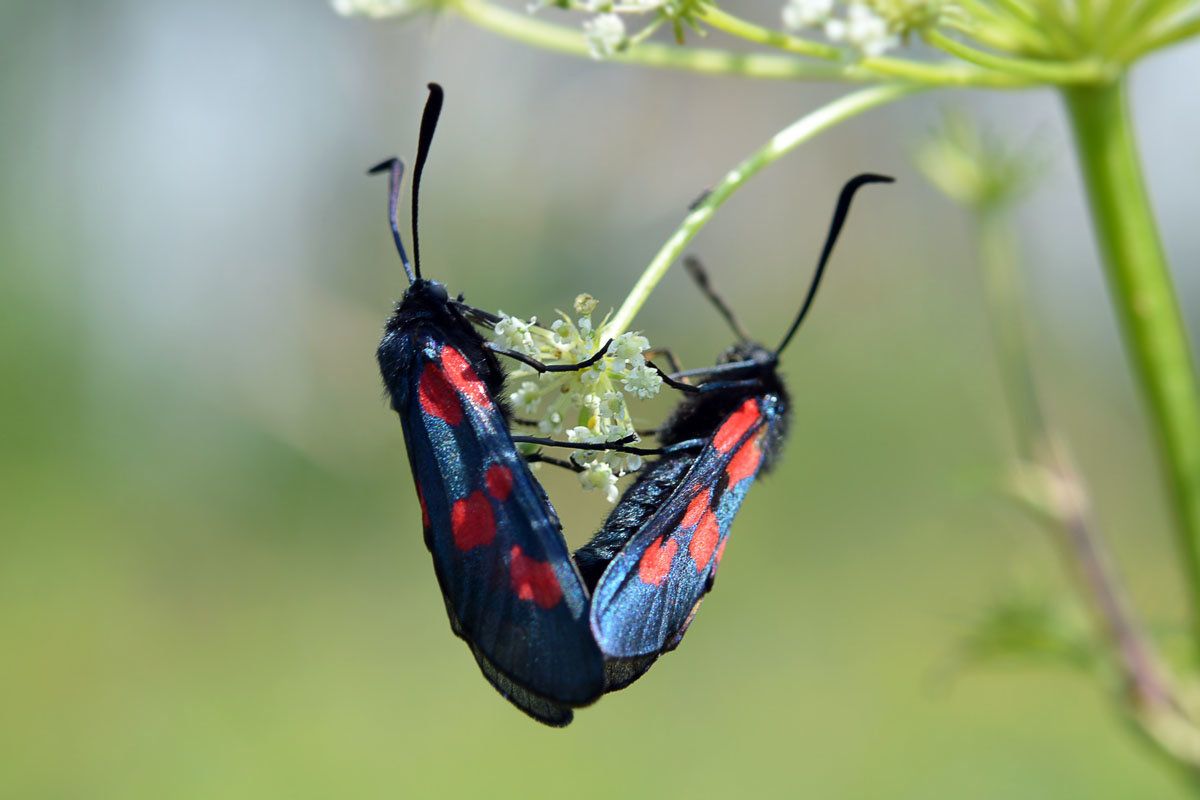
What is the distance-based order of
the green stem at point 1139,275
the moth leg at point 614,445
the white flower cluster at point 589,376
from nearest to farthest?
1. the white flower cluster at point 589,376
2. the moth leg at point 614,445
3. the green stem at point 1139,275

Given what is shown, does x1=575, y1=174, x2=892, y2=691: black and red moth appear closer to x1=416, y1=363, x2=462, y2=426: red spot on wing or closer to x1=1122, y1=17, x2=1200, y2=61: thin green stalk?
x1=416, y1=363, x2=462, y2=426: red spot on wing

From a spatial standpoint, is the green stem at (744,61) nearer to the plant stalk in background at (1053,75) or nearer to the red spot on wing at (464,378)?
the plant stalk in background at (1053,75)

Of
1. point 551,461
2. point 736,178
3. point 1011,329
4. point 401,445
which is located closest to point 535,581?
point 551,461

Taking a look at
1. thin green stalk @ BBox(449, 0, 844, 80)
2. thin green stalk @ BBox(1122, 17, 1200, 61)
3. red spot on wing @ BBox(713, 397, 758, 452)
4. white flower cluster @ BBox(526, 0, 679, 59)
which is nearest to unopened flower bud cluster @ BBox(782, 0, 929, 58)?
thin green stalk @ BBox(449, 0, 844, 80)

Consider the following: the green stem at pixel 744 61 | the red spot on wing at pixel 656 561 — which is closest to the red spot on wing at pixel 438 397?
the red spot on wing at pixel 656 561

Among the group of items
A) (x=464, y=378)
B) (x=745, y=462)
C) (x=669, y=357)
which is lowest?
(x=745, y=462)

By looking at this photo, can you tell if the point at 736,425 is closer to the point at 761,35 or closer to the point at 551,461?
the point at 551,461

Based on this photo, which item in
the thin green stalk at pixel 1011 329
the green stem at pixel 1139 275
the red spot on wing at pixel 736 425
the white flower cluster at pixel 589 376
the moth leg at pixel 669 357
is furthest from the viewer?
the thin green stalk at pixel 1011 329
